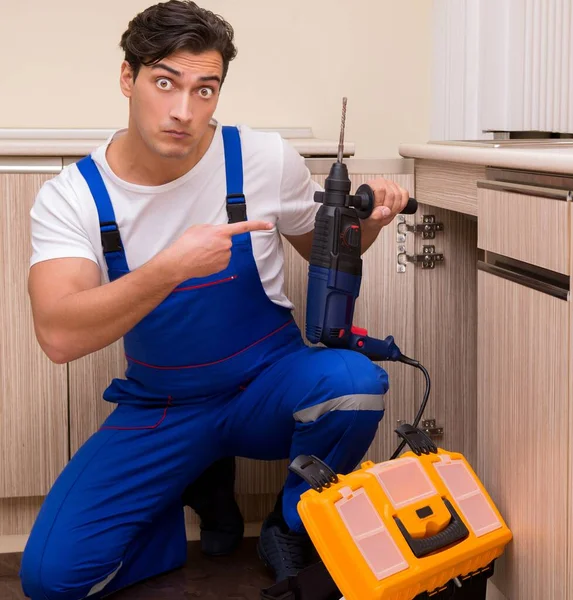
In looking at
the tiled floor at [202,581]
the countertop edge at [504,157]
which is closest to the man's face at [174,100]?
the countertop edge at [504,157]

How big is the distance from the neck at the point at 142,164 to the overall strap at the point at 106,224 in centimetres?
5

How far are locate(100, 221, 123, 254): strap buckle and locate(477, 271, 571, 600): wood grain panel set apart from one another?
0.63 m

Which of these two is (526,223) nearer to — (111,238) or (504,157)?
(504,157)

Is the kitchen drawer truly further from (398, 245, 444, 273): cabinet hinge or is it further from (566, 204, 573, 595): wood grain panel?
(398, 245, 444, 273): cabinet hinge

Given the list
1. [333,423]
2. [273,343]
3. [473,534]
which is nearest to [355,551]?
[473,534]

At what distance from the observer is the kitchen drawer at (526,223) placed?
1.23m

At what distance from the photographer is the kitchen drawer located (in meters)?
1.23

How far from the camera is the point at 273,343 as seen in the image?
1781 millimetres

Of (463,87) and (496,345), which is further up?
(463,87)

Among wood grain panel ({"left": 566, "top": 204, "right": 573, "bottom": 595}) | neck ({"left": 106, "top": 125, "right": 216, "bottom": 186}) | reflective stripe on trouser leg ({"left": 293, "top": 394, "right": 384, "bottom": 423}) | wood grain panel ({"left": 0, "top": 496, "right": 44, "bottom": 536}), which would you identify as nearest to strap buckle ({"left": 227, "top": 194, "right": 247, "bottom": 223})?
neck ({"left": 106, "top": 125, "right": 216, "bottom": 186})

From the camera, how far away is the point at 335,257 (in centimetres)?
158

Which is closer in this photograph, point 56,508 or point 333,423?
point 333,423

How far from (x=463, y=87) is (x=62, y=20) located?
991mm

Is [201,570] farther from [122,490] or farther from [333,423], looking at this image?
[333,423]
